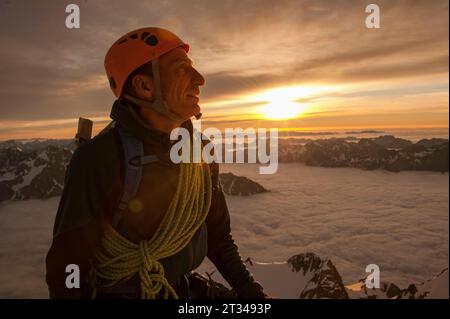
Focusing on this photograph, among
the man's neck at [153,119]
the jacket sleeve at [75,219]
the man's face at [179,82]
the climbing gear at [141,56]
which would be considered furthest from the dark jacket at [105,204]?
the man's face at [179,82]

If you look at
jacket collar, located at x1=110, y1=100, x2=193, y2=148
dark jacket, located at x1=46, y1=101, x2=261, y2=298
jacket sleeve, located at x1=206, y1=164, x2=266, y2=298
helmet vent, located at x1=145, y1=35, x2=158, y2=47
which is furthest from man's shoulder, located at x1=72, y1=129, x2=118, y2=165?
jacket sleeve, located at x1=206, y1=164, x2=266, y2=298

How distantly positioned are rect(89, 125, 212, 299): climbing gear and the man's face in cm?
60

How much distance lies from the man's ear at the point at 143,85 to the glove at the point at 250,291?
267cm

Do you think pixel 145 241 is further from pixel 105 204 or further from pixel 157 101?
pixel 157 101

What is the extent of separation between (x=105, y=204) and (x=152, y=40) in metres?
1.80

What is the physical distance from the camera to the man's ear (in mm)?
3729

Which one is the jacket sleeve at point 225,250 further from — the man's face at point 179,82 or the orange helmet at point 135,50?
the orange helmet at point 135,50

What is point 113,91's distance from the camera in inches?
156

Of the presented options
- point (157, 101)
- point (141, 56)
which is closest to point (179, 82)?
point (157, 101)

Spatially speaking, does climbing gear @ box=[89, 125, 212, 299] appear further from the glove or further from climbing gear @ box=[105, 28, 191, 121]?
the glove

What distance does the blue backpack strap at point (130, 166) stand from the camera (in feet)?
11.2

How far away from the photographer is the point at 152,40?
12.2ft
